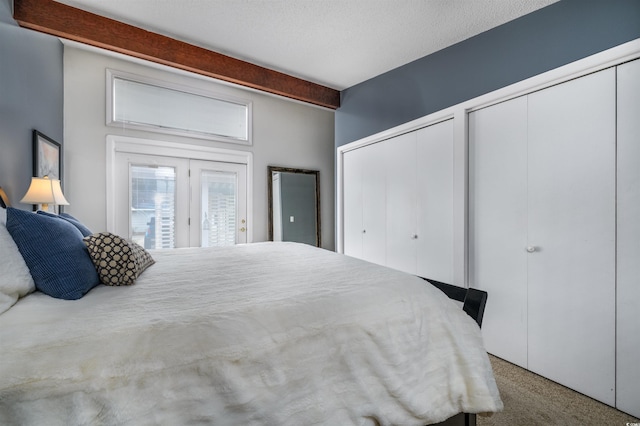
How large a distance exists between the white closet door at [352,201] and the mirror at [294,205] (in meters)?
0.85

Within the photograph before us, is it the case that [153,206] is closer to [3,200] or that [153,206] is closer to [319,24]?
[3,200]

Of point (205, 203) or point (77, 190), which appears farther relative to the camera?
point (205, 203)

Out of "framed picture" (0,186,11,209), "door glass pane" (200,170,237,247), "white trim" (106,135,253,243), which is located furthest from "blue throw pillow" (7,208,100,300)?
"door glass pane" (200,170,237,247)

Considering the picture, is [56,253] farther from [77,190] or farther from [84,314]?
[77,190]

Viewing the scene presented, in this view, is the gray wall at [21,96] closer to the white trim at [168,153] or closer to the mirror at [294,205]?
the white trim at [168,153]

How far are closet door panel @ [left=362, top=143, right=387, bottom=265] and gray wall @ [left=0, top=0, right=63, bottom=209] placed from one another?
315 centimetres

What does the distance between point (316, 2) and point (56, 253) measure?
232cm

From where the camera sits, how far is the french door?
3.35 meters

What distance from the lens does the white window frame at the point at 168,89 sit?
3.21 m

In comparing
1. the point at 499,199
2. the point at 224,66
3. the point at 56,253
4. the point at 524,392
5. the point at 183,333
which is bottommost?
the point at 524,392

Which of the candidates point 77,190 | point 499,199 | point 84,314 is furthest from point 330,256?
point 77,190

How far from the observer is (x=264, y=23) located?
2480mm

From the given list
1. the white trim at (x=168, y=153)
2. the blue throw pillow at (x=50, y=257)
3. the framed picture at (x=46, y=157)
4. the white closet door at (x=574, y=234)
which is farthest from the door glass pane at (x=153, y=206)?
the white closet door at (x=574, y=234)

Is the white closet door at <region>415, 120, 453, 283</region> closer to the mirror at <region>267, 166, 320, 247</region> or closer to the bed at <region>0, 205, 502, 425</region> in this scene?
the bed at <region>0, 205, 502, 425</region>
